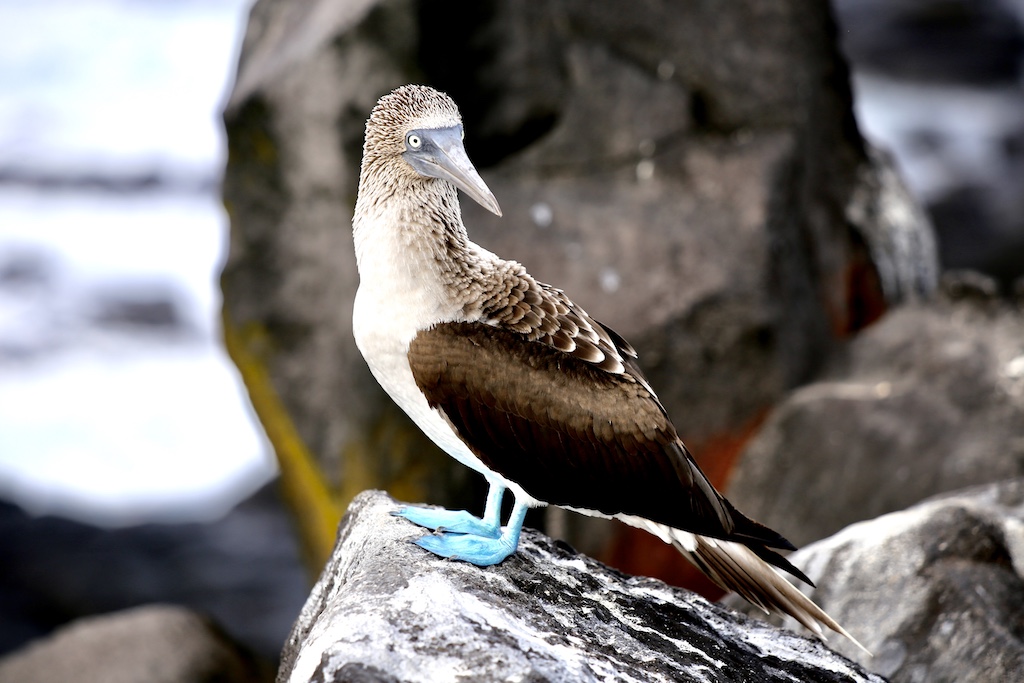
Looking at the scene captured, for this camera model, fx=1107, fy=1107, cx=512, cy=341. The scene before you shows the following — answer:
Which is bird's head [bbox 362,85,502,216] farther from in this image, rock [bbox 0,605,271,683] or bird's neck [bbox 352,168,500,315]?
rock [bbox 0,605,271,683]

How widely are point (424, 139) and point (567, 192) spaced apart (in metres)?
4.65

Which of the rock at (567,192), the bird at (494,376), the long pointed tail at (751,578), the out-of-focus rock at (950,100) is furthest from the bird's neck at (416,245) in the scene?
the out-of-focus rock at (950,100)

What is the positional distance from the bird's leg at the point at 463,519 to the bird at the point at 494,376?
0.05 feet

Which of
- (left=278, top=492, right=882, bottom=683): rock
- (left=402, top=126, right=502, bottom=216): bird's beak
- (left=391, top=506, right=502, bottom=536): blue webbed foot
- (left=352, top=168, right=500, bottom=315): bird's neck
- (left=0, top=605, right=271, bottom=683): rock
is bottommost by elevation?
(left=0, top=605, right=271, bottom=683): rock

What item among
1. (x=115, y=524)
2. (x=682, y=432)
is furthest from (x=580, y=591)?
(x=115, y=524)

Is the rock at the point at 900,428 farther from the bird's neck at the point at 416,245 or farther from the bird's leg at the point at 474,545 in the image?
the bird's neck at the point at 416,245

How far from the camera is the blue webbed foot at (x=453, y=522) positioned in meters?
4.07

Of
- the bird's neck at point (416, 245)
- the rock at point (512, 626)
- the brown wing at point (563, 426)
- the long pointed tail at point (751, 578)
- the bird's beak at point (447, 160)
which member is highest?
the bird's beak at point (447, 160)

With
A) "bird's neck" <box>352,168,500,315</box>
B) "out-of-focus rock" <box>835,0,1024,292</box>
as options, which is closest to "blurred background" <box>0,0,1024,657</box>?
"out-of-focus rock" <box>835,0,1024,292</box>

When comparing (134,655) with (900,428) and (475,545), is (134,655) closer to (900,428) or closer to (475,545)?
(475,545)

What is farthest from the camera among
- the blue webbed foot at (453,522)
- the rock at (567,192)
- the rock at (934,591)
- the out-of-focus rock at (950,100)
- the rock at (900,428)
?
the out-of-focus rock at (950,100)

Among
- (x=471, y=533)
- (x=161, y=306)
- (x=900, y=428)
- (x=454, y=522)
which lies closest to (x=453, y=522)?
(x=454, y=522)

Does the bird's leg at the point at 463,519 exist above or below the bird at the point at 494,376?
below

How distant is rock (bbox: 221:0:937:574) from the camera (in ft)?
26.3
